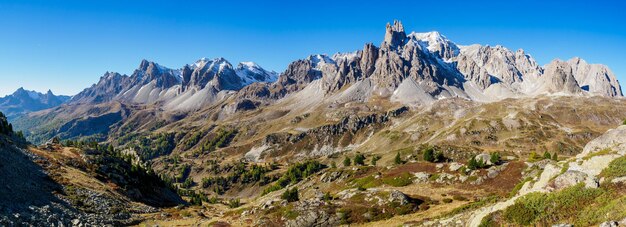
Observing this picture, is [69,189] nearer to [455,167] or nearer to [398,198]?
[398,198]

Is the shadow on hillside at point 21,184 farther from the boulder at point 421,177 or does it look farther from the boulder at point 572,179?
the boulder at point 421,177

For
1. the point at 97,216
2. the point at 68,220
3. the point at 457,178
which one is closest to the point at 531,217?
the point at 457,178

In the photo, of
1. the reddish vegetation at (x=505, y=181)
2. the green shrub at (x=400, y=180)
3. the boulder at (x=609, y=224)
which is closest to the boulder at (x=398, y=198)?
the reddish vegetation at (x=505, y=181)

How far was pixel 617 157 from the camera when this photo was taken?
35.2 meters

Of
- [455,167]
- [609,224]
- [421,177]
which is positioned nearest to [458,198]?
[421,177]

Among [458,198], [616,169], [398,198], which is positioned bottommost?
[458,198]

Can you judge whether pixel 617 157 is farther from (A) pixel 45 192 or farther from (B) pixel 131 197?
(B) pixel 131 197

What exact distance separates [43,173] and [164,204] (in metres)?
Result: 33.7

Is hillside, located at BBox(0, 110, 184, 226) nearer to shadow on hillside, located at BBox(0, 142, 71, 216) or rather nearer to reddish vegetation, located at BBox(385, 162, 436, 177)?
shadow on hillside, located at BBox(0, 142, 71, 216)

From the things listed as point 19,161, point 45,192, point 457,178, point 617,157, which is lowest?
point 457,178

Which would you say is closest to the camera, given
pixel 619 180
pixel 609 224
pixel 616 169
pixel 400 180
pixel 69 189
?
pixel 609 224

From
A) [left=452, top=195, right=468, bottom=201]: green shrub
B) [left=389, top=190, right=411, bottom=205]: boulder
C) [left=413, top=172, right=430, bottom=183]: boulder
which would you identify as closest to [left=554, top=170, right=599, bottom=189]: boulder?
[left=389, top=190, right=411, bottom=205]: boulder

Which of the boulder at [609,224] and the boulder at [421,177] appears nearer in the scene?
the boulder at [609,224]

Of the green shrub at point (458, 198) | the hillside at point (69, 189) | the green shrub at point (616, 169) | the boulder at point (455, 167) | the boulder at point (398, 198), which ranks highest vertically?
the hillside at point (69, 189)
